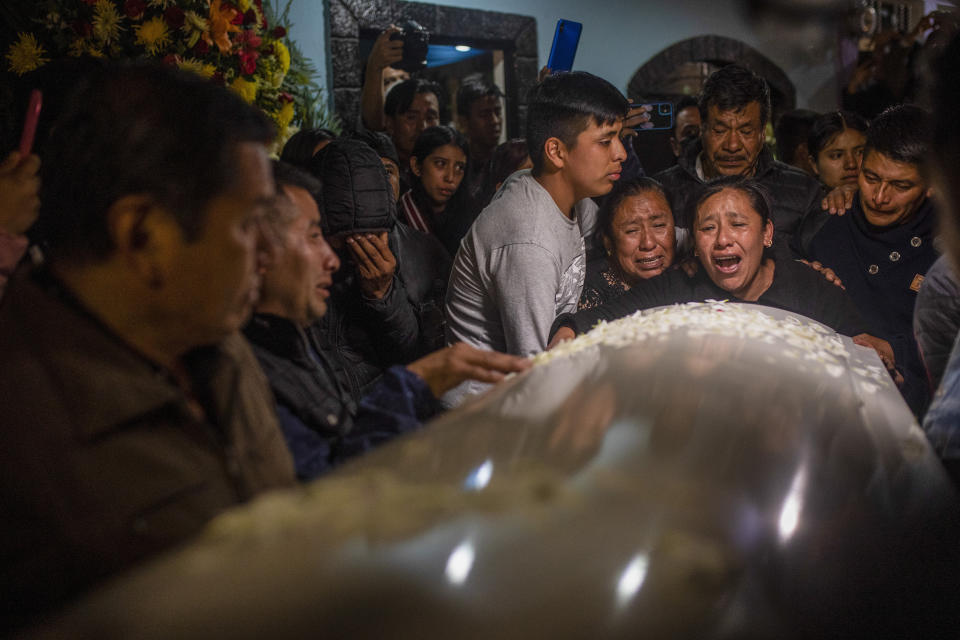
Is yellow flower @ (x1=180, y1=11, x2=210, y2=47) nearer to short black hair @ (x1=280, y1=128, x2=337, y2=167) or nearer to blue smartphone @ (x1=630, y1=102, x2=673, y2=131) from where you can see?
short black hair @ (x1=280, y1=128, x2=337, y2=167)

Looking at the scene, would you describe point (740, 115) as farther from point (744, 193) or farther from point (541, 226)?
point (541, 226)

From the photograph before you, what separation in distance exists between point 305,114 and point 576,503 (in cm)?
356

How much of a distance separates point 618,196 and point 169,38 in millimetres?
1711

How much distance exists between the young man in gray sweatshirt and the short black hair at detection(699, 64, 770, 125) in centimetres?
99

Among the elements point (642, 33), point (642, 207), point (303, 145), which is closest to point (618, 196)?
point (642, 207)

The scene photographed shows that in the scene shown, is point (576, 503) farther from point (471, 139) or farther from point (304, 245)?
point (471, 139)

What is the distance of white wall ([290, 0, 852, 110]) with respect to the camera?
5.62 m

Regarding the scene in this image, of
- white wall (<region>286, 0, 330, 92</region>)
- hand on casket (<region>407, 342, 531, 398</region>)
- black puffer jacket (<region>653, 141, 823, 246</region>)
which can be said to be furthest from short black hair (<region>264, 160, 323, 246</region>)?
white wall (<region>286, 0, 330, 92</region>)

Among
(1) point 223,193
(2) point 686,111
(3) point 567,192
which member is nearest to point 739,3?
(2) point 686,111

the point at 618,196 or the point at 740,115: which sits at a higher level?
the point at 740,115

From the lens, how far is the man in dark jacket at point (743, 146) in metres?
3.29

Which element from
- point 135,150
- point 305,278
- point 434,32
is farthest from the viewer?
point 434,32

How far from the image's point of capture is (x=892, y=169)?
2.79 metres

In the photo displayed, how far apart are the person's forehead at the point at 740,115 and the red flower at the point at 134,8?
7.60 feet
